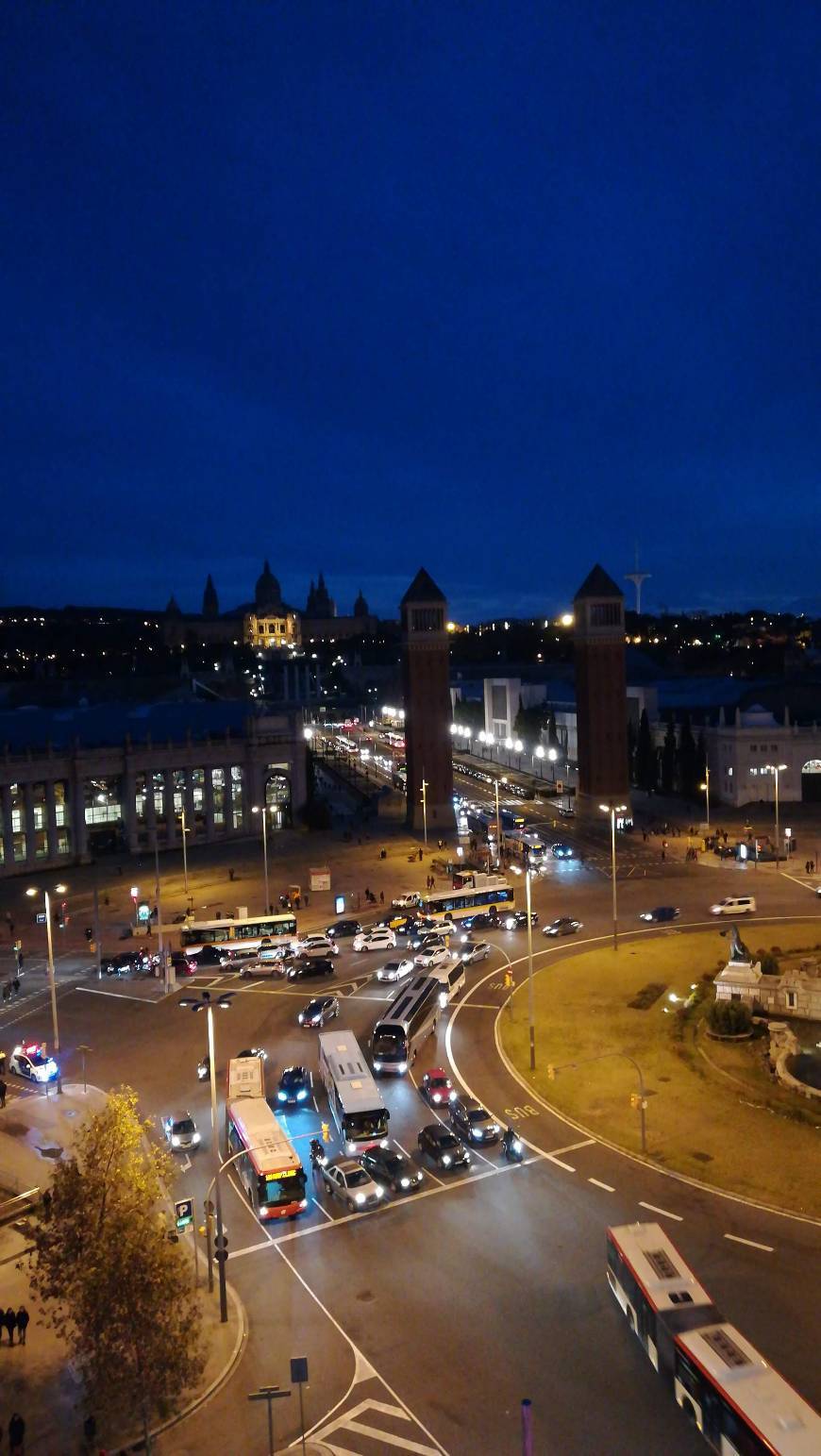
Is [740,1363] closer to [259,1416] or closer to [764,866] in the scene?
[259,1416]

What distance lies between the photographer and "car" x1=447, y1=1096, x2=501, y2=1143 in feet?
88.0

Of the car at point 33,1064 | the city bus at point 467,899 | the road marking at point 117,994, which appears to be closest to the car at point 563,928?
the city bus at point 467,899

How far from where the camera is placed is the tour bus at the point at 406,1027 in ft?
106

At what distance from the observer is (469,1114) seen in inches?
1082

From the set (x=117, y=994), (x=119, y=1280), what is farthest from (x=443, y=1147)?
(x=117, y=994)

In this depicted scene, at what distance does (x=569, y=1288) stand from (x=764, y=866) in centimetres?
4650

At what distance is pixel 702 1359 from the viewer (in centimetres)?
1564

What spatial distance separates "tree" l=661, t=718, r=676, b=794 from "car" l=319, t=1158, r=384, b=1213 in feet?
236

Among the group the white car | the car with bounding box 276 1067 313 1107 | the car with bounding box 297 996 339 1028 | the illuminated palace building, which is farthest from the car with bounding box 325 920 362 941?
the illuminated palace building

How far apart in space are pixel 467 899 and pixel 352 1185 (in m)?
29.9

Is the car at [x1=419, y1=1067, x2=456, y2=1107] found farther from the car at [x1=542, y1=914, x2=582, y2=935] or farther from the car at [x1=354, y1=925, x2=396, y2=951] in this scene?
the car at [x1=542, y1=914, x2=582, y2=935]

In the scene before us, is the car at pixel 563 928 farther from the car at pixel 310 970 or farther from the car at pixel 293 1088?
the car at pixel 293 1088

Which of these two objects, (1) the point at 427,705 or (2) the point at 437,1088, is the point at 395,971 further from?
(1) the point at 427,705

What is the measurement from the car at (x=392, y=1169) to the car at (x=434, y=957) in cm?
1801
